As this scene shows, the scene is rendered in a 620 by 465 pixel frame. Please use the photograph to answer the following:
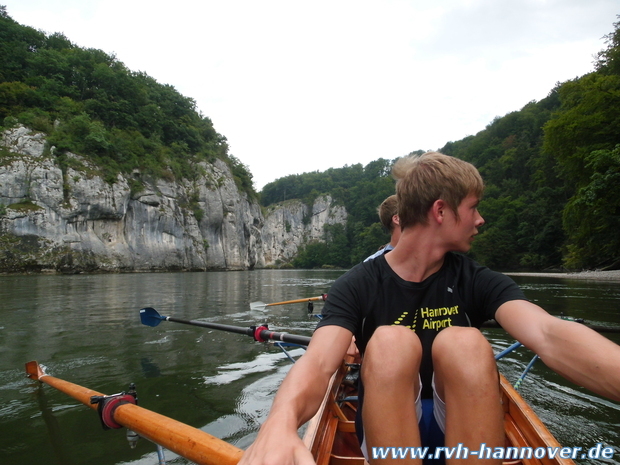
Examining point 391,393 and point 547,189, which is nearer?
point 391,393

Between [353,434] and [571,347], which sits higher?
[571,347]

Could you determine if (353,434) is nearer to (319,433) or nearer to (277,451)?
(319,433)

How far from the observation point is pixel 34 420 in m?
2.98

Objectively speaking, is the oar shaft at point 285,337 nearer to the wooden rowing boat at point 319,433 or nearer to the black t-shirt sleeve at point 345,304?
the wooden rowing boat at point 319,433

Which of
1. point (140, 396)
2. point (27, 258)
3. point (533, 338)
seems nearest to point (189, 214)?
point (27, 258)

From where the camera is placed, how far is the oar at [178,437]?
137 centimetres

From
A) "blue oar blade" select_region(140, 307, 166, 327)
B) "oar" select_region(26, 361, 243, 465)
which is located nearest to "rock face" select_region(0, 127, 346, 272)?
"blue oar blade" select_region(140, 307, 166, 327)

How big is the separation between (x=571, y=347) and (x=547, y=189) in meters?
42.1

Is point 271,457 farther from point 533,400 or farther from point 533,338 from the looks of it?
point 533,400

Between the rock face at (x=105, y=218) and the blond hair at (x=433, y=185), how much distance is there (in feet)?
102

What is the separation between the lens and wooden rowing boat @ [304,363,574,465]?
5.90ft

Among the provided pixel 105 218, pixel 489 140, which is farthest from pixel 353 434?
pixel 489 140

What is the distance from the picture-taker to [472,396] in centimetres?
121

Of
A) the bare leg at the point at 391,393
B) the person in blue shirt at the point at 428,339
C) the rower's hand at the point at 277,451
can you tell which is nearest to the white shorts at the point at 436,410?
the person in blue shirt at the point at 428,339
